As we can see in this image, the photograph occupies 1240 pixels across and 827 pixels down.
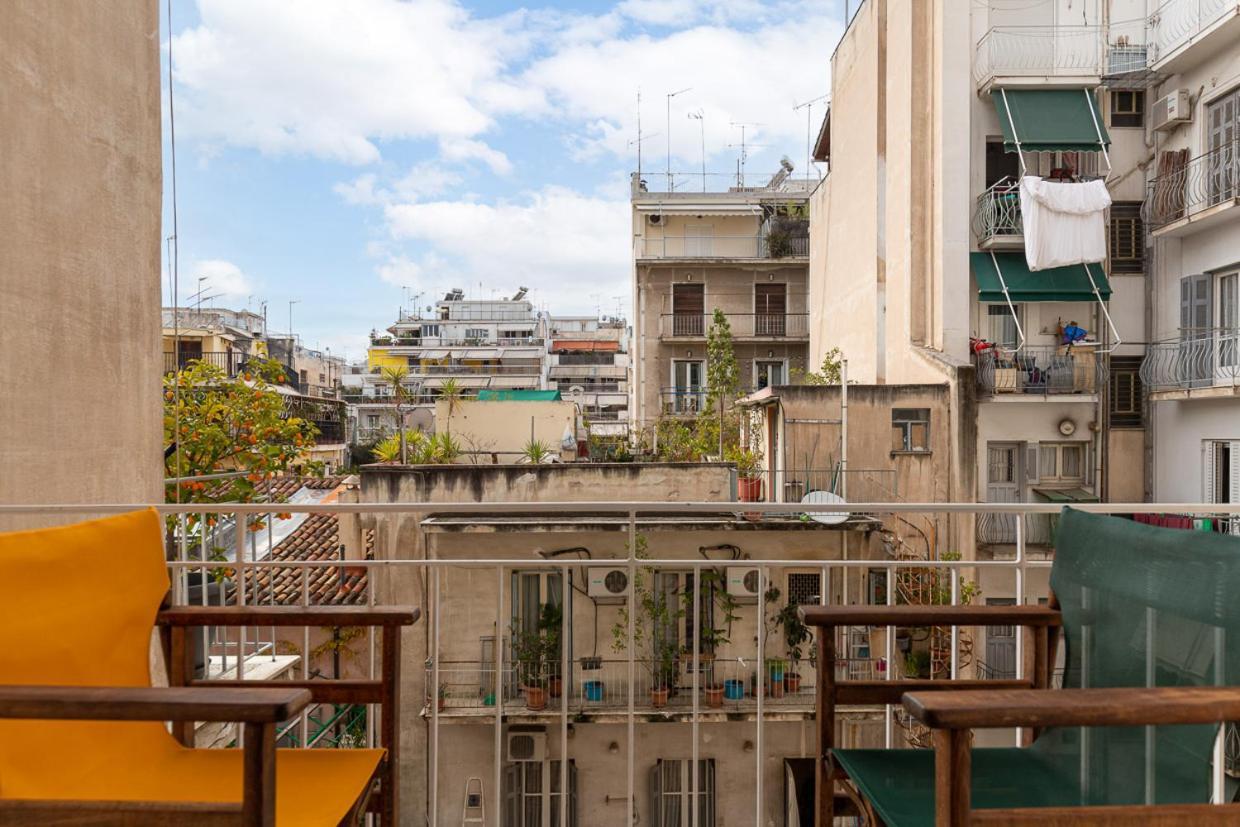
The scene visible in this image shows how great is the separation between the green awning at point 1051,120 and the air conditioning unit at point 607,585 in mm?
8522

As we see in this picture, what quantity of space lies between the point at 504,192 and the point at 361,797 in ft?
167

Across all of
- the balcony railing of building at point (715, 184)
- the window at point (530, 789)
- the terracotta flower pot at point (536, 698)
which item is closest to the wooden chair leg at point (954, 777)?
the terracotta flower pot at point (536, 698)

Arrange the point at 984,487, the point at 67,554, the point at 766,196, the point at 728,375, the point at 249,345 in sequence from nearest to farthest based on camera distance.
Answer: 1. the point at 67,554
2. the point at 984,487
3. the point at 728,375
4. the point at 766,196
5. the point at 249,345

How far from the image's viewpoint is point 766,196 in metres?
23.2

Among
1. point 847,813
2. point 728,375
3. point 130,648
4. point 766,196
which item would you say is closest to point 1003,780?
point 847,813

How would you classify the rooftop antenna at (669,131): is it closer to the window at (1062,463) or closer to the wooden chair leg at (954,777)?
the window at (1062,463)

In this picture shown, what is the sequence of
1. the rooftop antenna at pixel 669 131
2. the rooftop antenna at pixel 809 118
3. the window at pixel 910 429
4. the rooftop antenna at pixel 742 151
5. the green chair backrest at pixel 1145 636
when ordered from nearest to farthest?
1. the green chair backrest at pixel 1145 636
2. the window at pixel 910 429
3. the rooftop antenna at pixel 809 118
4. the rooftop antenna at pixel 669 131
5. the rooftop antenna at pixel 742 151

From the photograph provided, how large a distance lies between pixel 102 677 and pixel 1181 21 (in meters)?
14.5

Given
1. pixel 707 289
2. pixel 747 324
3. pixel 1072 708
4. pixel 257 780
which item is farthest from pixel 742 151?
pixel 257 780

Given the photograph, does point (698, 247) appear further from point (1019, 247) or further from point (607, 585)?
point (607, 585)

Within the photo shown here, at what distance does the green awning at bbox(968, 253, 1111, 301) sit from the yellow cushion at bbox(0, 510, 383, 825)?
12248 millimetres

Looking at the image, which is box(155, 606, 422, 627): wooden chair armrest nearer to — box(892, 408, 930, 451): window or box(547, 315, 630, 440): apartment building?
box(892, 408, 930, 451): window

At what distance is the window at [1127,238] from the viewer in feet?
40.7

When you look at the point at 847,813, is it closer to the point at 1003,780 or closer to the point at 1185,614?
the point at 1003,780
